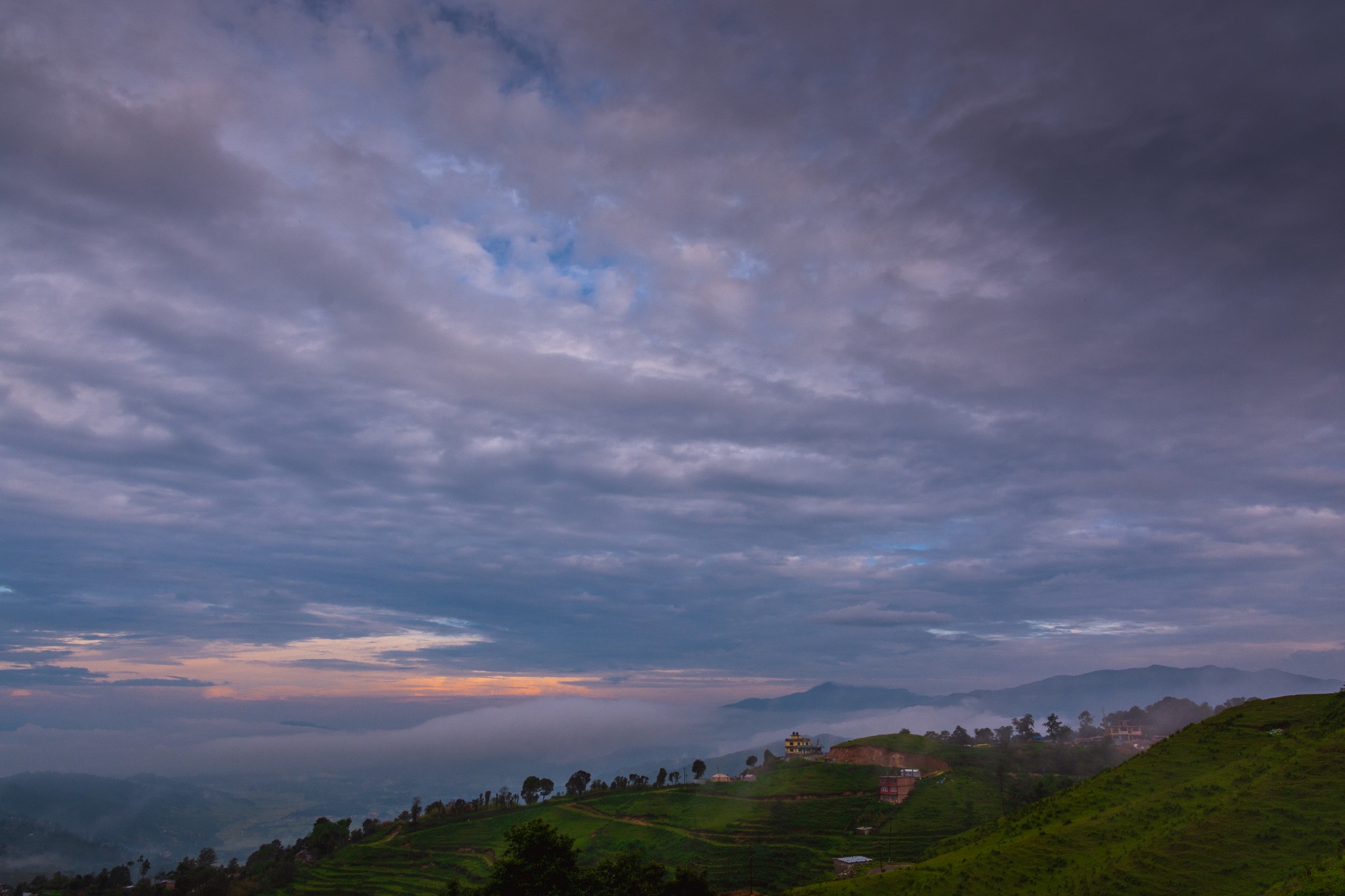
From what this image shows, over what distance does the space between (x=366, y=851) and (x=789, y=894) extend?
138154 mm

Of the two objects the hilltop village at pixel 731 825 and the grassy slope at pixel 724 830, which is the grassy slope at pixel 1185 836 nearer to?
the hilltop village at pixel 731 825

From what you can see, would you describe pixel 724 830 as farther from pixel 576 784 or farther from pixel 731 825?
pixel 576 784

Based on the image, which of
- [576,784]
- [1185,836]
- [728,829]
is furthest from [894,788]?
[1185,836]

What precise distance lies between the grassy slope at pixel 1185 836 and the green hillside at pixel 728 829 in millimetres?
41227

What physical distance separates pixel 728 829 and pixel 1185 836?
9583cm

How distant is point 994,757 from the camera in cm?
17500

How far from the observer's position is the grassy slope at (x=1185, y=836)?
49500mm

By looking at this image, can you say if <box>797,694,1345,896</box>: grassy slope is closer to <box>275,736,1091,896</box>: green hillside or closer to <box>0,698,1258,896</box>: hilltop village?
<box>0,698,1258,896</box>: hilltop village

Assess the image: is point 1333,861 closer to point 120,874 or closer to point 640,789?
point 640,789

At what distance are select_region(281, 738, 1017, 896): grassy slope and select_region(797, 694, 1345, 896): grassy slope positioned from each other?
4227 centimetres

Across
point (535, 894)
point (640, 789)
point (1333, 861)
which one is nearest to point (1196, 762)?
point (1333, 861)

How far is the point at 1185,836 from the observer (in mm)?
53438

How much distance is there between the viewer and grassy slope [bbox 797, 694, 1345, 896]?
49.5 m

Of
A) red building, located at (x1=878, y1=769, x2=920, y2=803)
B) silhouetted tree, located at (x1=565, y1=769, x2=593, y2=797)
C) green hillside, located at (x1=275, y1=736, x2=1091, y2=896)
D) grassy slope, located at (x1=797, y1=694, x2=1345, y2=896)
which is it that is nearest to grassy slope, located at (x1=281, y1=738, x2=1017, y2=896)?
green hillside, located at (x1=275, y1=736, x2=1091, y2=896)
